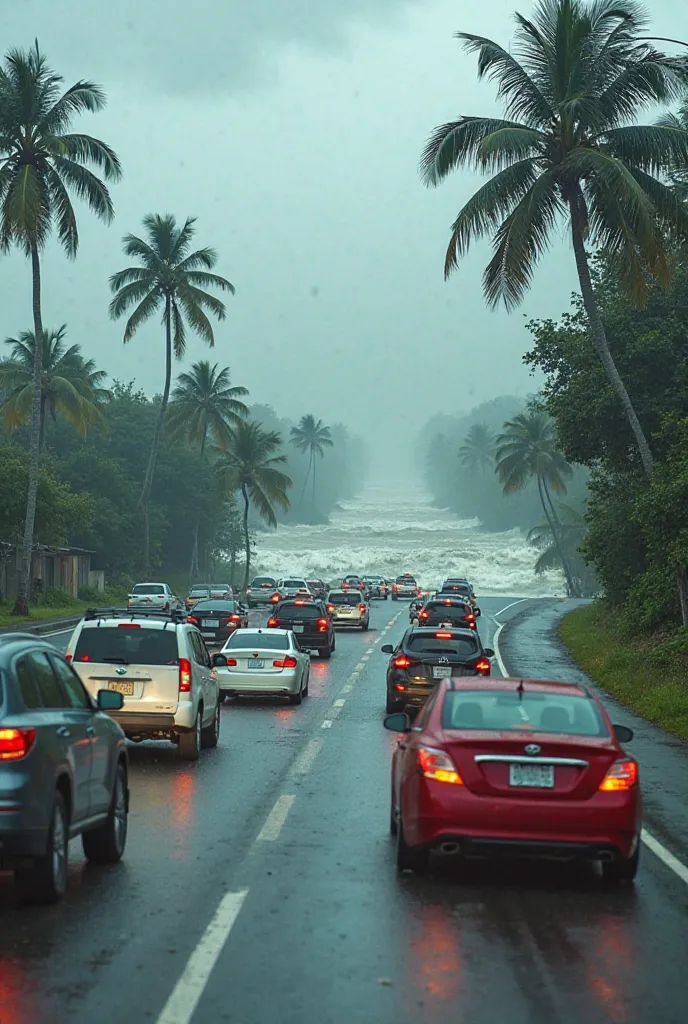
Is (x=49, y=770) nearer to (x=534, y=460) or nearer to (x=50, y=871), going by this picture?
(x=50, y=871)

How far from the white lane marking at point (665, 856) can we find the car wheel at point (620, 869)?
52 centimetres

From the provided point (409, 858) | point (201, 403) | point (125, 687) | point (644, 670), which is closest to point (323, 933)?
point (409, 858)

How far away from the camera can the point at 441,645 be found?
22.0 meters

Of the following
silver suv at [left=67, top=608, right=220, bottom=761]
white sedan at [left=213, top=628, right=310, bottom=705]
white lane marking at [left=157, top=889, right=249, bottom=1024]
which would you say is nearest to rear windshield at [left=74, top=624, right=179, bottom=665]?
silver suv at [left=67, top=608, right=220, bottom=761]

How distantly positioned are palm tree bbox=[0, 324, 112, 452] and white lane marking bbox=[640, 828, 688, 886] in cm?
4725

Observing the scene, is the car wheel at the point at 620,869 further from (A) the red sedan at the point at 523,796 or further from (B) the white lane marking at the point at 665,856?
(B) the white lane marking at the point at 665,856

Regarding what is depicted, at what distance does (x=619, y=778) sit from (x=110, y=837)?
11.9 ft

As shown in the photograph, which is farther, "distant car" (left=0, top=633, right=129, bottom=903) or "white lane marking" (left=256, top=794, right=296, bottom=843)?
"white lane marking" (left=256, top=794, right=296, bottom=843)

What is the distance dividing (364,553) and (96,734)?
125m

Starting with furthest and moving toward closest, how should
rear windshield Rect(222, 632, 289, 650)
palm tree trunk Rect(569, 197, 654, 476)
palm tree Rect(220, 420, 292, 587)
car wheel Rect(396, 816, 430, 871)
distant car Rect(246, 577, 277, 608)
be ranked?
palm tree Rect(220, 420, 292, 587) → distant car Rect(246, 577, 277, 608) → palm tree trunk Rect(569, 197, 654, 476) → rear windshield Rect(222, 632, 289, 650) → car wheel Rect(396, 816, 430, 871)

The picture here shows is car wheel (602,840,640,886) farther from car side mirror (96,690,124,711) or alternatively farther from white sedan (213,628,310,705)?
white sedan (213,628,310,705)

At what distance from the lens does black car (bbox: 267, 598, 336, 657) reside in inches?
1405

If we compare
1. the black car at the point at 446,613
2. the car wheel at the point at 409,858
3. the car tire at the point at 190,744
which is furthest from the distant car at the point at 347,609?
the car wheel at the point at 409,858

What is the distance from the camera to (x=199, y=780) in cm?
1463
